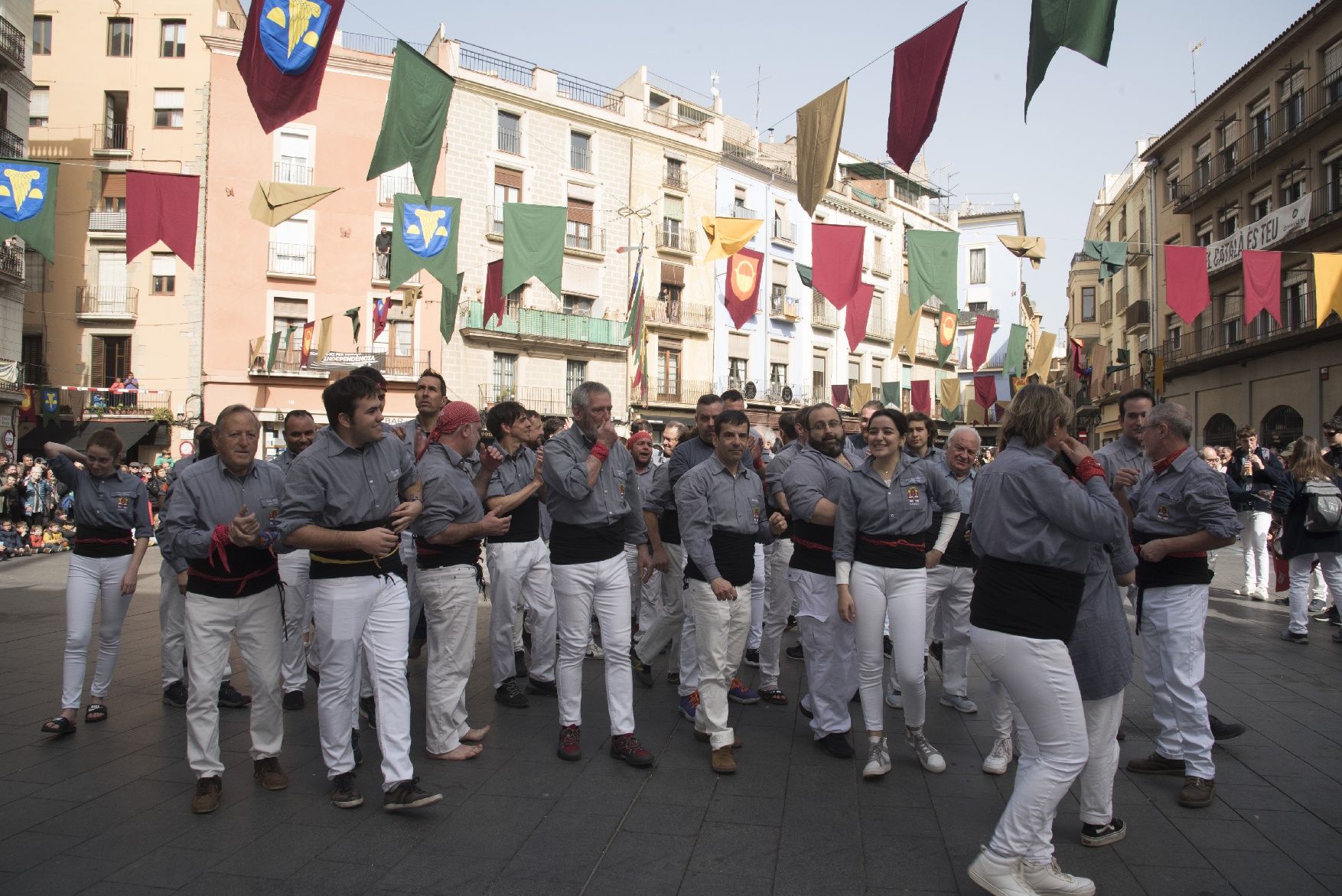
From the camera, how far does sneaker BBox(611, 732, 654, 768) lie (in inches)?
186

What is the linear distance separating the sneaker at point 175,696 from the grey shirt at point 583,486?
308cm

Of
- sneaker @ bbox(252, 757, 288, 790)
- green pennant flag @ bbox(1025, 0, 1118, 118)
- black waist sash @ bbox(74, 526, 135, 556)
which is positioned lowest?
sneaker @ bbox(252, 757, 288, 790)

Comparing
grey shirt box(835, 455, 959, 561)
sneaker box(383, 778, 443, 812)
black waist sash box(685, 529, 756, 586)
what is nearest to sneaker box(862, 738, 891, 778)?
grey shirt box(835, 455, 959, 561)

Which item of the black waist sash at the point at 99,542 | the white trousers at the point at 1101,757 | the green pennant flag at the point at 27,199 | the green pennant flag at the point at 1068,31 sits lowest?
the white trousers at the point at 1101,757

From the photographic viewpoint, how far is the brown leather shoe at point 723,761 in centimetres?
466

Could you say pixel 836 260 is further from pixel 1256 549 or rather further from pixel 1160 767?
pixel 1160 767

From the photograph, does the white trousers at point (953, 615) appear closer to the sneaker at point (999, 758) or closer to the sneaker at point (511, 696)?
the sneaker at point (999, 758)

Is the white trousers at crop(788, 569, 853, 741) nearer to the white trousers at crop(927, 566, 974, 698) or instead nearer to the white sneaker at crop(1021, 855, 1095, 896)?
the white trousers at crop(927, 566, 974, 698)

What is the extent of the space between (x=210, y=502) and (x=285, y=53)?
4410mm

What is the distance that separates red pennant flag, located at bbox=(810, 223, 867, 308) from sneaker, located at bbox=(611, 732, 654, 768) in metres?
9.71

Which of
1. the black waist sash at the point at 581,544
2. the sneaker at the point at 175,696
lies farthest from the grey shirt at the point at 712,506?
the sneaker at the point at 175,696

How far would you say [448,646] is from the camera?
5.00 meters

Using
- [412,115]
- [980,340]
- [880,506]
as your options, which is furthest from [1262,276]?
[412,115]

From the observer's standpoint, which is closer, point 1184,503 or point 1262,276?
point 1184,503
